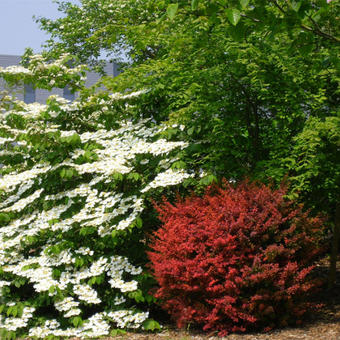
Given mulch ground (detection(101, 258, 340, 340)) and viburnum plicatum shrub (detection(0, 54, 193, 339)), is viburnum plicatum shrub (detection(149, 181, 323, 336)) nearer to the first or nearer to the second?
mulch ground (detection(101, 258, 340, 340))

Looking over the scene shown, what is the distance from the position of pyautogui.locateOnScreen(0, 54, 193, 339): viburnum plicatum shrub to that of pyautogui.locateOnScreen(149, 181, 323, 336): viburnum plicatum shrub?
1.83ft

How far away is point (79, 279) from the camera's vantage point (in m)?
5.00

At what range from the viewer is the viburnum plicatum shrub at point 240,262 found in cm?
414

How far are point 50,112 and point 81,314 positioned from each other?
96.7 inches

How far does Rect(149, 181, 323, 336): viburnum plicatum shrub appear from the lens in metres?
4.14

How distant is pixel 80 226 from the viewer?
5352 mm

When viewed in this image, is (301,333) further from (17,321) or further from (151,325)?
(17,321)

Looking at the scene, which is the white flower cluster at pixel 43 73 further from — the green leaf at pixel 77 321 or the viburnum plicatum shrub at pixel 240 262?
the green leaf at pixel 77 321

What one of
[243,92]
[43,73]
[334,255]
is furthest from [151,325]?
[43,73]

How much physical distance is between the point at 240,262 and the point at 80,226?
196cm

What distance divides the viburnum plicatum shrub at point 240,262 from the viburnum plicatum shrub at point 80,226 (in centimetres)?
56

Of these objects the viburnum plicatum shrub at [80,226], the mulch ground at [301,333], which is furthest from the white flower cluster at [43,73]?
the mulch ground at [301,333]

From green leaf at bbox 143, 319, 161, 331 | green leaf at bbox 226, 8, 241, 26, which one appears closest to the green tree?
green leaf at bbox 143, 319, 161, 331

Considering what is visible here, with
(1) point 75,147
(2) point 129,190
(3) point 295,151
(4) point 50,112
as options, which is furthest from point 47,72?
(3) point 295,151
